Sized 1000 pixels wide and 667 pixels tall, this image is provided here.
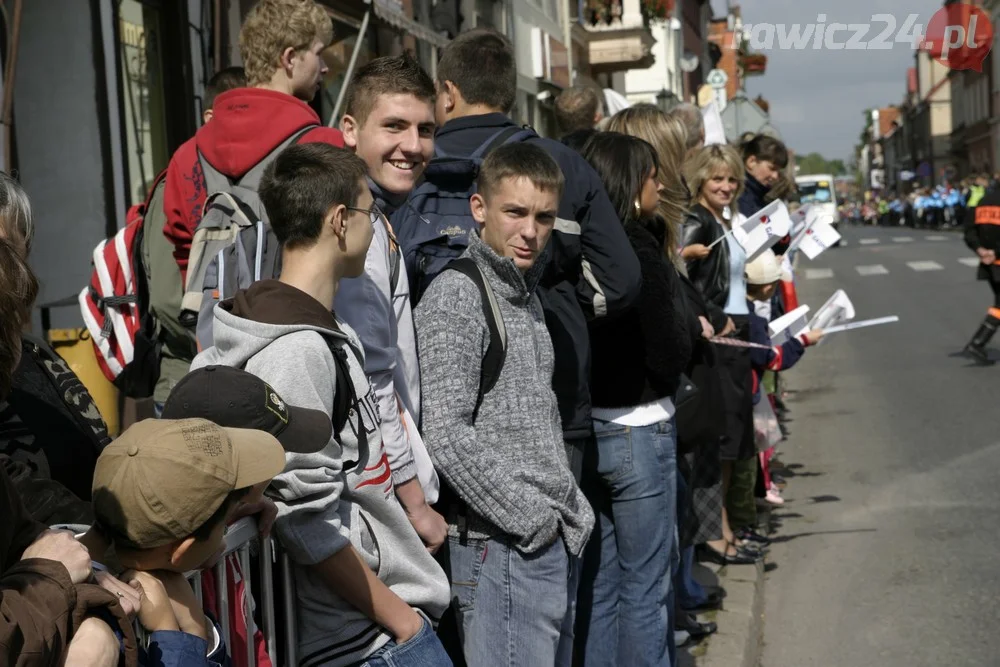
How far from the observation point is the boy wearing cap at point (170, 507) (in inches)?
84.1

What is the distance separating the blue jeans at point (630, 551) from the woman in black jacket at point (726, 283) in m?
1.98

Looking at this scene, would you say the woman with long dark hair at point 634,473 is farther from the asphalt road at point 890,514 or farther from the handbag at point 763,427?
the handbag at point 763,427

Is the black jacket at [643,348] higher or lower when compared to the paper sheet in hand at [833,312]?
higher

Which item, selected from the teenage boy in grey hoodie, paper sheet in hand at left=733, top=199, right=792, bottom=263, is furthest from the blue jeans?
paper sheet in hand at left=733, top=199, right=792, bottom=263

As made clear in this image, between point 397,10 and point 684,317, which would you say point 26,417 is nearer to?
point 684,317

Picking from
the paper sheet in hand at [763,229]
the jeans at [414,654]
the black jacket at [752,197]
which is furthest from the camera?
the black jacket at [752,197]

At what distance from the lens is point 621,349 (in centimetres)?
453

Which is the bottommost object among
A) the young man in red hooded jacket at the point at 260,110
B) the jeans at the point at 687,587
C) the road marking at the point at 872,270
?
the road marking at the point at 872,270

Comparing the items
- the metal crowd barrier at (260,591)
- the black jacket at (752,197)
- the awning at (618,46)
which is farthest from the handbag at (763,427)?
the awning at (618,46)

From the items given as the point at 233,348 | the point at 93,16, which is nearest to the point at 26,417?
the point at 233,348

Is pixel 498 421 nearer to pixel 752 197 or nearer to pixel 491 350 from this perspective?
pixel 491 350

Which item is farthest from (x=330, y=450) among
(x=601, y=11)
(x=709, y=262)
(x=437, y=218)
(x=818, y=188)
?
(x=818, y=188)

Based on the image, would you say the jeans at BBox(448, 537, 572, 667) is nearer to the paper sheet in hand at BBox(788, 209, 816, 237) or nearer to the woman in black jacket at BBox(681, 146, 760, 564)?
the woman in black jacket at BBox(681, 146, 760, 564)

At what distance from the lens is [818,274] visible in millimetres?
28844
